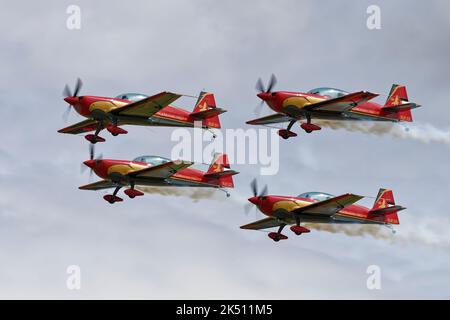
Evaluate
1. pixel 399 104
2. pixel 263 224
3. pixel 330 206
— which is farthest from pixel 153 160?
pixel 399 104

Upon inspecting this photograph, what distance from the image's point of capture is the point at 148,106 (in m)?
93.1

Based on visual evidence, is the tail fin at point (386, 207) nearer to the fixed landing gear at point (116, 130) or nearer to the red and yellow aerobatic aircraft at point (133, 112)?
the red and yellow aerobatic aircraft at point (133, 112)

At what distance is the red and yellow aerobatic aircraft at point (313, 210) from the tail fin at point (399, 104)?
625cm

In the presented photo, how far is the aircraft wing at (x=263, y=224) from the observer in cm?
9644

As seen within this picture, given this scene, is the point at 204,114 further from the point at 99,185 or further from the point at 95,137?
the point at 99,185

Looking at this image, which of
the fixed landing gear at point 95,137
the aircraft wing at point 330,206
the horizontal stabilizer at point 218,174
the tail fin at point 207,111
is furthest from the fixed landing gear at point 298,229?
the fixed landing gear at point 95,137

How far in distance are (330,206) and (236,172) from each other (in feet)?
19.7

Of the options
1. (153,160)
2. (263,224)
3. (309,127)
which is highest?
(309,127)

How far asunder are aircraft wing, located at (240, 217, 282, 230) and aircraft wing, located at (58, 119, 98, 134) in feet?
37.9

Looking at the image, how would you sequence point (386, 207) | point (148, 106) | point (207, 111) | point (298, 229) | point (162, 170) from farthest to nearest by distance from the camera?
1. point (386, 207)
2. point (207, 111)
3. point (162, 170)
4. point (148, 106)
5. point (298, 229)
